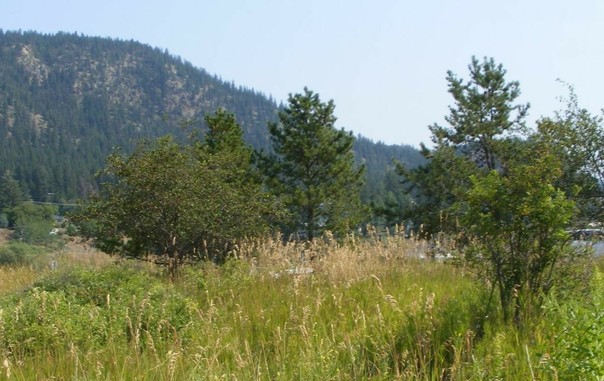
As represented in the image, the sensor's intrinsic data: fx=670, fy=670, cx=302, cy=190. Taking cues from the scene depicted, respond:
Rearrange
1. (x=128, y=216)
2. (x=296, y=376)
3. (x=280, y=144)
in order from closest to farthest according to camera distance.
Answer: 1. (x=296, y=376)
2. (x=128, y=216)
3. (x=280, y=144)

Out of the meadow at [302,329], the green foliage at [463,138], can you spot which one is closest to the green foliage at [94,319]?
the meadow at [302,329]

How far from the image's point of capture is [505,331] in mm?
4254

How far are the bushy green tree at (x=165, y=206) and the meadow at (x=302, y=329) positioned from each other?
160 inches

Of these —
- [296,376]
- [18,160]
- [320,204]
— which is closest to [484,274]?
[296,376]

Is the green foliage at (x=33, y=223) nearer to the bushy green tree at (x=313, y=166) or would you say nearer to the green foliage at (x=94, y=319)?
the bushy green tree at (x=313, y=166)

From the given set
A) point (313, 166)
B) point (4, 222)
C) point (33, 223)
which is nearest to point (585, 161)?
point (313, 166)

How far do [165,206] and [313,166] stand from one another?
13998 millimetres

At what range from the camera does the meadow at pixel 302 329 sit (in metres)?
3.52

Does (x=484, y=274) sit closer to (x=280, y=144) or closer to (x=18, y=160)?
(x=280, y=144)

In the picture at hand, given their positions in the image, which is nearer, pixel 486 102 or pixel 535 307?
pixel 535 307

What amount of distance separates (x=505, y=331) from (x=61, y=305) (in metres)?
3.35

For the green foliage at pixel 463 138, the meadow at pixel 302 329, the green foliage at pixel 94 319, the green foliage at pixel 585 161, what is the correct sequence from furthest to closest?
the green foliage at pixel 463 138
the green foliage at pixel 585 161
the green foliage at pixel 94 319
the meadow at pixel 302 329

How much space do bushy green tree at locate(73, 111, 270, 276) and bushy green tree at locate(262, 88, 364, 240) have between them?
10.8 meters

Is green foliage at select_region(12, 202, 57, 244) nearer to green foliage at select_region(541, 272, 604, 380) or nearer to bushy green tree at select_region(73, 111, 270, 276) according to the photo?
bushy green tree at select_region(73, 111, 270, 276)
